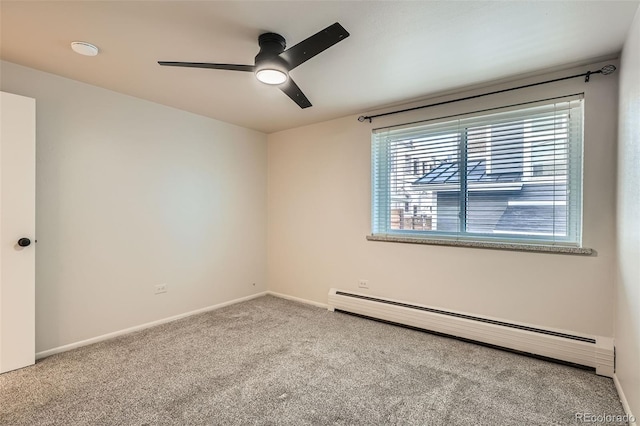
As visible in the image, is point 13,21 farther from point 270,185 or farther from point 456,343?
point 456,343

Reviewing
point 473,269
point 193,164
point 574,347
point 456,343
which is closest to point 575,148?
point 473,269

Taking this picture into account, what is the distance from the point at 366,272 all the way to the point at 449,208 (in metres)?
1.21

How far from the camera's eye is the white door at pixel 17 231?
7.33 ft

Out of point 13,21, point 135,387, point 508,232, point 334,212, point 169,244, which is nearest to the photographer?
point 13,21

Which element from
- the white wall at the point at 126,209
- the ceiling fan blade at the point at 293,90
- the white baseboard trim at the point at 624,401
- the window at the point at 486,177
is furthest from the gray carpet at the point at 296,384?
the ceiling fan blade at the point at 293,90

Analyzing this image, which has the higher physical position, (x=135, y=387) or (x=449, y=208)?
(x=449, y=208)

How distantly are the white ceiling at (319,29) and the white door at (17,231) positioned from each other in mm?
510

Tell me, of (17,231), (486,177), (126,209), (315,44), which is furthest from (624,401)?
(17,231)

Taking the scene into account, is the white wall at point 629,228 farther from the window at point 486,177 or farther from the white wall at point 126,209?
the white wall at point 126,209

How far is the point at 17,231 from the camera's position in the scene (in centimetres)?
230

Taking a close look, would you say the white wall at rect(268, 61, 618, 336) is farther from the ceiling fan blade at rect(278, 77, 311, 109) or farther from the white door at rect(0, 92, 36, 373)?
the white door at rect(0, 92, 36, 373)

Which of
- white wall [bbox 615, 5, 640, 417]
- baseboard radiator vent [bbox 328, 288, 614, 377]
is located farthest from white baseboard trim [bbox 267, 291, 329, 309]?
white wall [bbox 615, 5, 640, 417]

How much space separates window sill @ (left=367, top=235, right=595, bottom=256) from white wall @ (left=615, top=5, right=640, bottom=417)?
0.86 ft

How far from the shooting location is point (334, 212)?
3.83 metres
